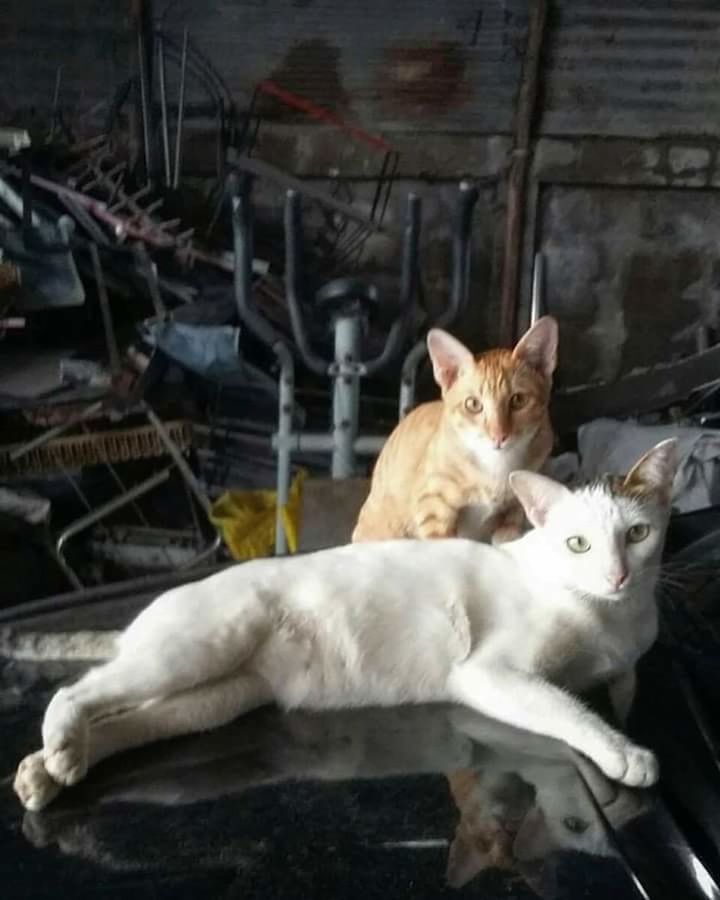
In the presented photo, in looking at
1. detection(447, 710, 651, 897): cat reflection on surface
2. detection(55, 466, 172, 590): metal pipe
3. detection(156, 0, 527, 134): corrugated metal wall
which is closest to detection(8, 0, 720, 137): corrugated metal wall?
detection(156, 0, 527, 134): corrugated metal wall

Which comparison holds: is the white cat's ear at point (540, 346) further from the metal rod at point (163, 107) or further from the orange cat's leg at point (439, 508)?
the metal rod at point (163, 107)

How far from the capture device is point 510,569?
1.26 m

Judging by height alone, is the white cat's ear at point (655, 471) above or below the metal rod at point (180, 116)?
below

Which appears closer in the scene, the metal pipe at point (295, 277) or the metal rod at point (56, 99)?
the metal pipe at point (295, 277)

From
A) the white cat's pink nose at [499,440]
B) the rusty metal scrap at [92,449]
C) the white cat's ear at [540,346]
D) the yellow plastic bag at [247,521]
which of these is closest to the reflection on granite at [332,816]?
the white cat's pink nose at [499,440]

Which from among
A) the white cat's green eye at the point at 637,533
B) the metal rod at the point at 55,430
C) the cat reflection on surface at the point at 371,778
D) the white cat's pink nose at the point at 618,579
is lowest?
the metal rod at the point at 55,430

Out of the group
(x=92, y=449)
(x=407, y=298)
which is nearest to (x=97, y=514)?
(x=92, y=449)

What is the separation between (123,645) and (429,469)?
0.51 meters

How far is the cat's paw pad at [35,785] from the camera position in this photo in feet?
3.46

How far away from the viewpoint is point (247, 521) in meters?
2.55

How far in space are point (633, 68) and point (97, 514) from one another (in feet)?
5.91

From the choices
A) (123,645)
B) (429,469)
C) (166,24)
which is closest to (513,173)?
(166,24)

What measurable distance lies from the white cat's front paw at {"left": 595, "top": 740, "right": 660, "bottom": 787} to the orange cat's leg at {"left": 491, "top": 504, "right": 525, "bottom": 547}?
0.40 m

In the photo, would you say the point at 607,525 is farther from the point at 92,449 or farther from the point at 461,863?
the point at 92,449
